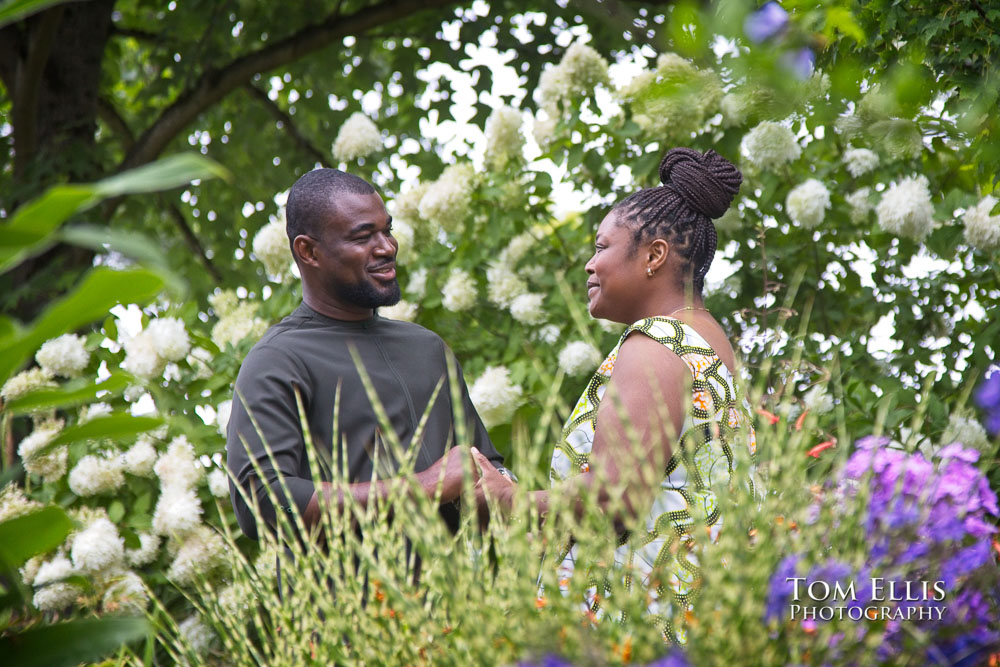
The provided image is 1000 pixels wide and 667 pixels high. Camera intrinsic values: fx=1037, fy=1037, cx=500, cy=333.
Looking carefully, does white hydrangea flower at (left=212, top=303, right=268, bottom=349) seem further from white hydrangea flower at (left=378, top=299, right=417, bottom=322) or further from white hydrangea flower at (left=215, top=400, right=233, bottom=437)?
white hydrangea flower at (left=378, top=299, right=417, bottom=322)

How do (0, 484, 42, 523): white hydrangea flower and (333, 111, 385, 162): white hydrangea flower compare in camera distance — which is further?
(333, 111, 385, 162): white hydrangea flower

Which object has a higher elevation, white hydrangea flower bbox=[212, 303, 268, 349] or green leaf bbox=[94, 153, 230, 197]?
white hydrangea flower bbox=[212, 303, 268, 349]

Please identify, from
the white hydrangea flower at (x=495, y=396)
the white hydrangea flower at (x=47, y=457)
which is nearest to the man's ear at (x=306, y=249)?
the white hydrangea flower at (x=495, y=396)

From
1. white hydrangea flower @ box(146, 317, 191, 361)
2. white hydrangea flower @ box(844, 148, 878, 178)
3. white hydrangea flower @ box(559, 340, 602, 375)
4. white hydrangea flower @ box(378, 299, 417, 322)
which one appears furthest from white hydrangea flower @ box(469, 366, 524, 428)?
white hydrangea flower @ box(844, 148, 878, 178)

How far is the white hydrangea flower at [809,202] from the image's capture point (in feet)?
12.0

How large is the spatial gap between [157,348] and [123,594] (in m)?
0.92

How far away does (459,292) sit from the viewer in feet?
12.7

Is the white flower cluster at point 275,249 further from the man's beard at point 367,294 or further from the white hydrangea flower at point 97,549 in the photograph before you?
the man's beard at point 367,294

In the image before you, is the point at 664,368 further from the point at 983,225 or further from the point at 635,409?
the point at 983,225

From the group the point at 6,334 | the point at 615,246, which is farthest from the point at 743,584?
the point at 615,246

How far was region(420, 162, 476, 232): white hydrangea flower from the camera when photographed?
3.88 metres

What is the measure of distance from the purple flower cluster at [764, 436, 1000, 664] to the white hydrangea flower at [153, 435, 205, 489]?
2604mm

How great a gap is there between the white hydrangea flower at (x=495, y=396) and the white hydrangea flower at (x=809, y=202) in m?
1.18

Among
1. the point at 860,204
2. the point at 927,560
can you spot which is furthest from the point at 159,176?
the point at 860,204
